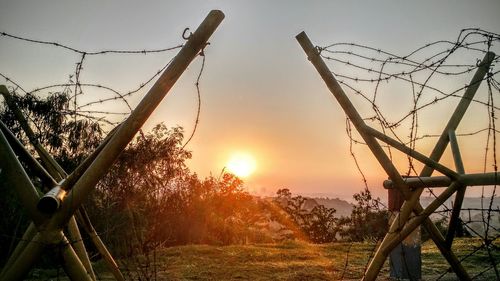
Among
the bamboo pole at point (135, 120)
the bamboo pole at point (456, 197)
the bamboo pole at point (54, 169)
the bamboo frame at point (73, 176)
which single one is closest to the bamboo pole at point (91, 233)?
the bamboo pole at point (54, 169)

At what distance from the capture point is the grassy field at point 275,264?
552 cm

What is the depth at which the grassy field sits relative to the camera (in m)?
5.52

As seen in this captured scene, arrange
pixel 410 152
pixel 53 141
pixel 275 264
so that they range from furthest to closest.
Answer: pixel 53 141 < pixel 275 264 < pixel 410 152

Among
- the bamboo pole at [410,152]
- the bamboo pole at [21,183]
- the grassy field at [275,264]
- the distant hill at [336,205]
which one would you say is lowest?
the grassy field at [275,264]

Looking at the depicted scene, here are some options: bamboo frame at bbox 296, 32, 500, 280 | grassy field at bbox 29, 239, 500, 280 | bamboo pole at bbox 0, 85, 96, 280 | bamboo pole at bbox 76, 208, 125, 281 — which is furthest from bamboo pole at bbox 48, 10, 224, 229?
grassy field at bbox 29, 239, 500, 280

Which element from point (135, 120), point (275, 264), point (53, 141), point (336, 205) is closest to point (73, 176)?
point (135, 120)

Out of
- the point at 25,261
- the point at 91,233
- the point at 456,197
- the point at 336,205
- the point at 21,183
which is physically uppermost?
the point at 336,205

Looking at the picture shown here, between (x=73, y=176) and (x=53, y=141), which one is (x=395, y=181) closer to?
(x=73, y=176)

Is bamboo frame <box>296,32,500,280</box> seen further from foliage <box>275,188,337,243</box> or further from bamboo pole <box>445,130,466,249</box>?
foliage <box>275,188,337,243</box>

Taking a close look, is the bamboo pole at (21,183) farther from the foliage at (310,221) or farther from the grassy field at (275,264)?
the foliage at (310,221)

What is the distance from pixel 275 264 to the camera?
6.66 metres

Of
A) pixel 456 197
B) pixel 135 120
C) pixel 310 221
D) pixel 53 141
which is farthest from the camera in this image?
pixel 310 221

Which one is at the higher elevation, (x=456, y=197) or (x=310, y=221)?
(x=310, y=221)

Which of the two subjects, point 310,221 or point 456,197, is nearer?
point 456,197
